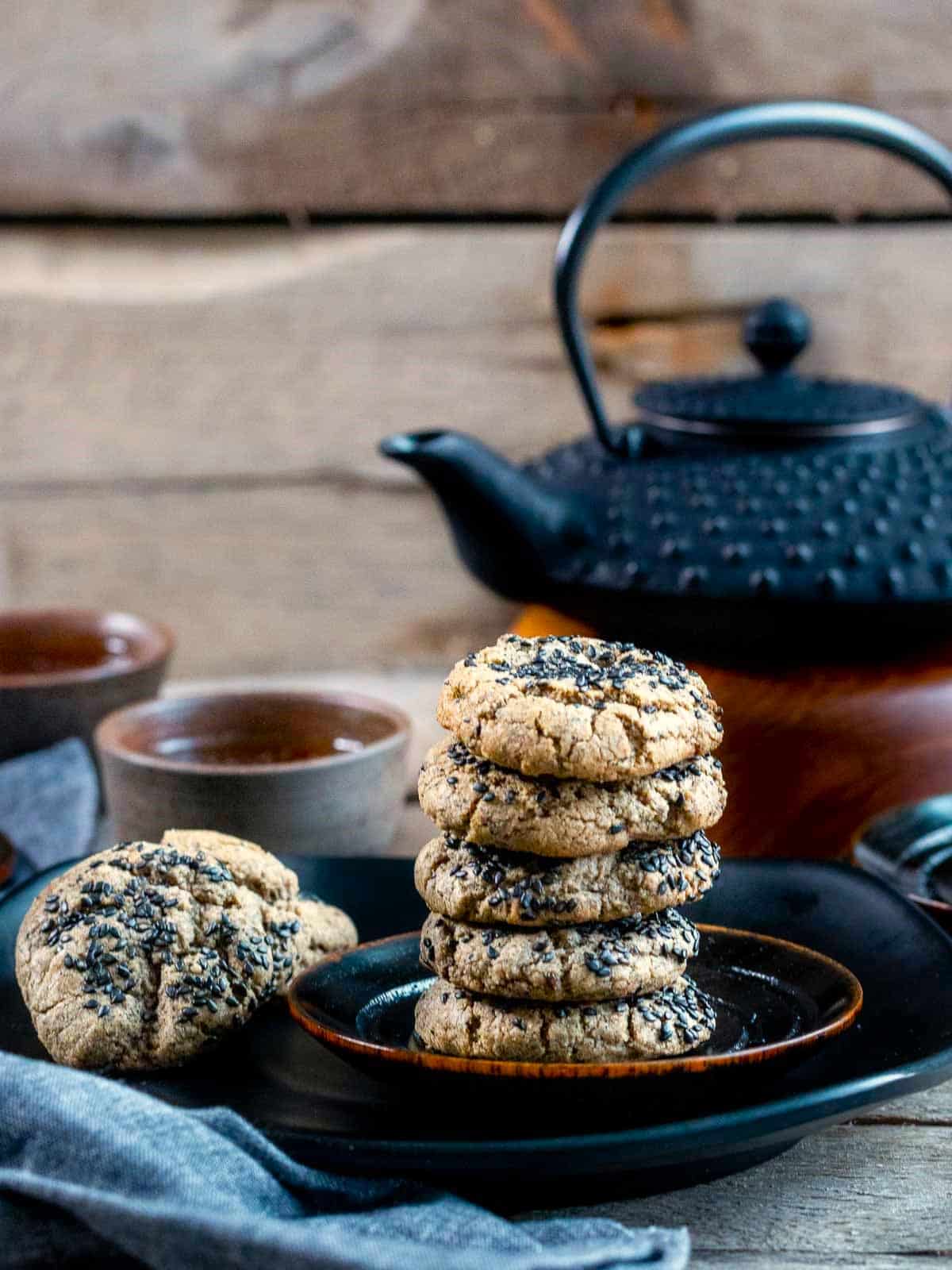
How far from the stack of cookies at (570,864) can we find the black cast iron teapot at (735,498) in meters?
0.31

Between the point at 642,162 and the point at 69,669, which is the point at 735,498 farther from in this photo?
the point at 69,669

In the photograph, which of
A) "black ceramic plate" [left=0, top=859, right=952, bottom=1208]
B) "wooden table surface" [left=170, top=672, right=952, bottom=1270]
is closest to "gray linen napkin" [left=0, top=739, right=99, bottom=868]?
"black ceramic plate" [left=0, top=859, right=952, bottom=1208]

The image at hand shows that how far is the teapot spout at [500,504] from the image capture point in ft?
3.26

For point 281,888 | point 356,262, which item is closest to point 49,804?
point 281,888

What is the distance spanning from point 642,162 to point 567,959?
2.11 feet

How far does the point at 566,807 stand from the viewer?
60cm

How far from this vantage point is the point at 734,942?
28.5 inches

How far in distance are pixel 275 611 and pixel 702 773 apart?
106 centimetres

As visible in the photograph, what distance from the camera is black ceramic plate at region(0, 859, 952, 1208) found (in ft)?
1.78

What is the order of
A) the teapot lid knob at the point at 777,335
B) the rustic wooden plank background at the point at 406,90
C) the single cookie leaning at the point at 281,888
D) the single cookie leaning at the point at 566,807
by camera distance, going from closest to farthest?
1. the single cookie leaning at the point at 566,807
2. the single cookie leaning at the point at 281,888
3. the teapot lid knob at the point at 777,335
4. the rustic wooden plank background at the point at 406,90

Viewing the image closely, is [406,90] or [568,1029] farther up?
[406,90]

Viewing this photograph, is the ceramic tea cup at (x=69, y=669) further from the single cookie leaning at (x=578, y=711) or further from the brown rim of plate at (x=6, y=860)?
the single cookie leaning at (x=578, y=711)

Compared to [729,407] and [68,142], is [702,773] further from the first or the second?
[68,142]

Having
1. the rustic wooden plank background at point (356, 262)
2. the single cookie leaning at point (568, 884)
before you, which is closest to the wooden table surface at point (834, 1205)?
the single cookie leaning at point (568, 884)
